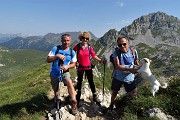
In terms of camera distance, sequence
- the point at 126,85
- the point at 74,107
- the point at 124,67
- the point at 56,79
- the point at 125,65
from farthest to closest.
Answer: the point at 74,107 → the point at 56,79 → the point at 126,85 → the point at 125,65 → the point at 124,67

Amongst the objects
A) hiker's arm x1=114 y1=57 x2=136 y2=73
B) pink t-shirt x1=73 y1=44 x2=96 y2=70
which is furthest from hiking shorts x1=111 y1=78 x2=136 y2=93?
pink t-shirt x1=73 y1=44 x2=96 y2=70

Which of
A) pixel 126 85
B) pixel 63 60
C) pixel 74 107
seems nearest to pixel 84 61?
pixel 63 60

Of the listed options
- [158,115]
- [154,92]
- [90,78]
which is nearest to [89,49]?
[90,78]

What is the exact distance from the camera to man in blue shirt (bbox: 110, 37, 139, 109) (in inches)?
419

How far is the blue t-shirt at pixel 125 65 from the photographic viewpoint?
10859 millimetres

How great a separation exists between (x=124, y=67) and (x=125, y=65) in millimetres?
393

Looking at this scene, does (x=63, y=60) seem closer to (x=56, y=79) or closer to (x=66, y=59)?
(x=66, y=59)

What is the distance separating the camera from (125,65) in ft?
35.6

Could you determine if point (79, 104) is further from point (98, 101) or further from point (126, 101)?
point (126, 101)

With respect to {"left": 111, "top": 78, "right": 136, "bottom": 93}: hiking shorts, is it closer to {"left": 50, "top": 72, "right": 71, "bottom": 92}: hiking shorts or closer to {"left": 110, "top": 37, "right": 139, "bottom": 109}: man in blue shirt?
{"left": 110, "top": 37, "right": 139, "bottom": 109}: man in blue shirt

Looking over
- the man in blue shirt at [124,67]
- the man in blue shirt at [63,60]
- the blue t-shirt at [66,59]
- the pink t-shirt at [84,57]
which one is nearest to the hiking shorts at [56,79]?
the man in blue shirt at [63,60]

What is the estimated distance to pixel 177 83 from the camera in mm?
11031

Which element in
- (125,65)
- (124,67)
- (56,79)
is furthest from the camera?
(56,79)

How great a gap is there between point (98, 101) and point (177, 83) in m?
3.97
